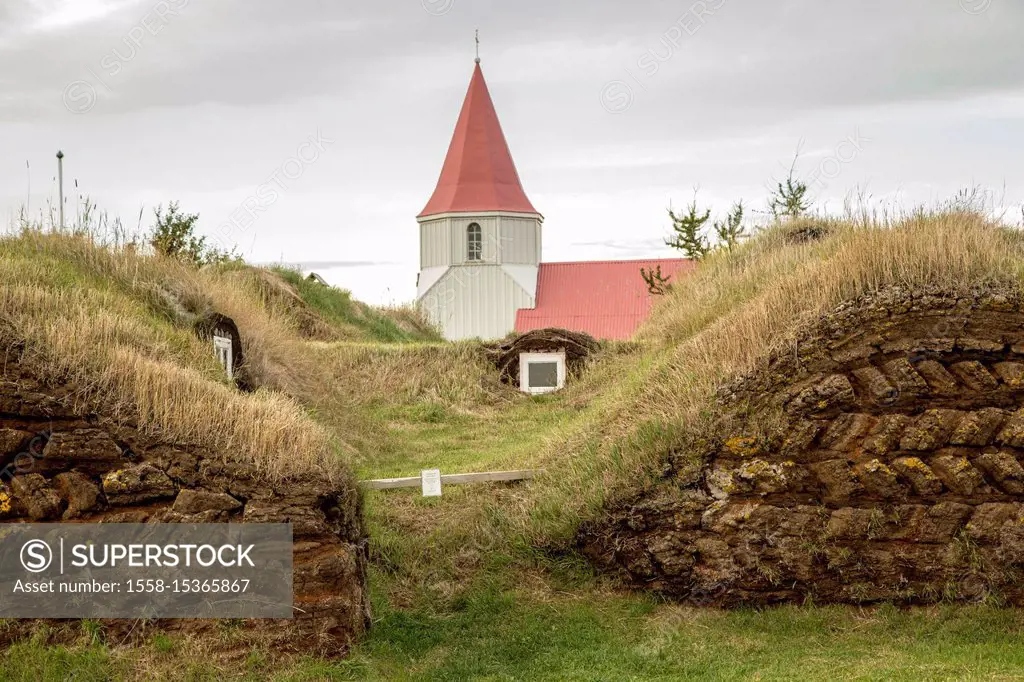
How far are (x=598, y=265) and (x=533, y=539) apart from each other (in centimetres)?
3880

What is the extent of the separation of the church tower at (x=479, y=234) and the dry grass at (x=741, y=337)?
117 feet

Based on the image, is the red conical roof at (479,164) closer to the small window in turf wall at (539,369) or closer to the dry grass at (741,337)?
the small window in turf wall at (539,369)

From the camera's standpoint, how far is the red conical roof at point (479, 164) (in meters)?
48.9

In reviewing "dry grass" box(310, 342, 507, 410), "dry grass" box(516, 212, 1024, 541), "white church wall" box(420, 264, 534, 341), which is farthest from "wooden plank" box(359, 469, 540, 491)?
"white church wall" box(420, 264, 534, 341)

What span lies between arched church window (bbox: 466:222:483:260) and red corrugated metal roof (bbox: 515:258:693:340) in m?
3.16

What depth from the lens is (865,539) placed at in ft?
32.0

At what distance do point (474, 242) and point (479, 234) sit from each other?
48 centimetres

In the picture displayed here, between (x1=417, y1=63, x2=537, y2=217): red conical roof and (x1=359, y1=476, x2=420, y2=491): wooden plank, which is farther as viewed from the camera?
(x1=417, y1=63, x2=537, y2=217): red conical roof

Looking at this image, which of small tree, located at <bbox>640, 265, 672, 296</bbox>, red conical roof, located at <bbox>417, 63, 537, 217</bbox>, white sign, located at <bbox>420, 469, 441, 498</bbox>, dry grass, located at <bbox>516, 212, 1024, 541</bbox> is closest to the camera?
dry grass, located at <bbox>516, 212, 1024, 541</bbox>

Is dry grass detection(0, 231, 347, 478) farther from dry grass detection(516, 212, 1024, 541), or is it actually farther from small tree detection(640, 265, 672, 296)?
small tree detection(640, 265, 672, 296)

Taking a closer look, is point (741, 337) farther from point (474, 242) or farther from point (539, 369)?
point (474, 242)

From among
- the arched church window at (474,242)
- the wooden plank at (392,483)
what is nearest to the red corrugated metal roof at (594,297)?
the arched church window at (474,242)

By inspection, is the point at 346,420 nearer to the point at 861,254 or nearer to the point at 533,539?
the point at 533,539

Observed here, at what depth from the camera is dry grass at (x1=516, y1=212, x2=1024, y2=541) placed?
415 inches
